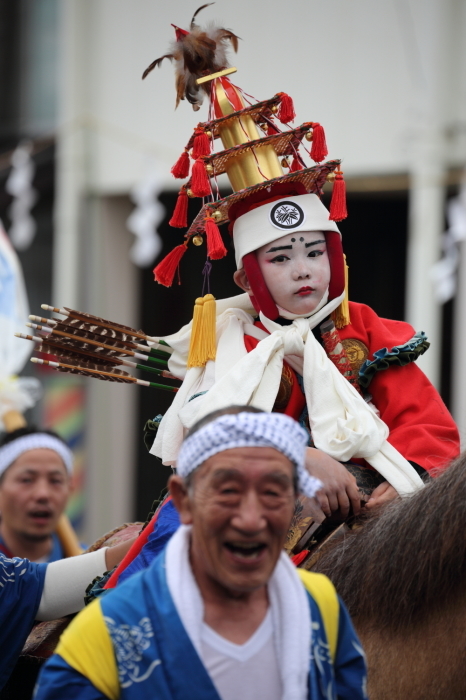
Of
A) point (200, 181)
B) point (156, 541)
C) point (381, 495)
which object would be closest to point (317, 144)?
point (200, 181)

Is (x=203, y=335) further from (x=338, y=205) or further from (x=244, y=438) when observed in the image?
(x=244, y=438)

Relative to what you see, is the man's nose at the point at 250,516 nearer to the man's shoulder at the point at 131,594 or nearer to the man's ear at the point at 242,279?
the man's shoulder at the point at 131,594

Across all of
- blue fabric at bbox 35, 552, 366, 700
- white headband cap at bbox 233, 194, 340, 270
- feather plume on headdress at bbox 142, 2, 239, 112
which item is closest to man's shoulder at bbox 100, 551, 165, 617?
blue fabric at bbox 35, 552, 366, 700

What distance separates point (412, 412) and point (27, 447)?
2.18m

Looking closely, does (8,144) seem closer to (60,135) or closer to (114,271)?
(60,135)

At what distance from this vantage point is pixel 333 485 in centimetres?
251

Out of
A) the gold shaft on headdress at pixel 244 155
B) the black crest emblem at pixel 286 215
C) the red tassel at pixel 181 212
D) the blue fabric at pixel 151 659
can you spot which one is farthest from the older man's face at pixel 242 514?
the red tassel at pixel 181 212

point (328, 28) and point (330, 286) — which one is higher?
point (328, 28)

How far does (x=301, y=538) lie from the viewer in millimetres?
2576

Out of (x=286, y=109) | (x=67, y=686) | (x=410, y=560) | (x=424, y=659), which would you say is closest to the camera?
(x=67, y=686)

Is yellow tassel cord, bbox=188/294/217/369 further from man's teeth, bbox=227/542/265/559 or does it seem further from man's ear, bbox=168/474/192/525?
man's teeth, bbox=227/542/265/559

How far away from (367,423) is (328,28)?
5.23 meters

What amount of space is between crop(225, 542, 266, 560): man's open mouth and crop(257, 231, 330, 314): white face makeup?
130 centimetres

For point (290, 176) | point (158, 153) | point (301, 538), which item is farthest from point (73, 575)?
point (158, 153)
